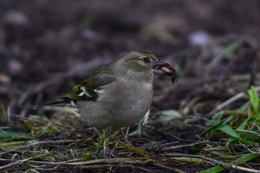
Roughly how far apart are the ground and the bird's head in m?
0.60

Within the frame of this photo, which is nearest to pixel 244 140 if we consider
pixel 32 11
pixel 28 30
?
pixel 28 30

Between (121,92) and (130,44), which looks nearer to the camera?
(121,92)

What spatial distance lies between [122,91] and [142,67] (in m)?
0.36

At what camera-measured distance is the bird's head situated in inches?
203

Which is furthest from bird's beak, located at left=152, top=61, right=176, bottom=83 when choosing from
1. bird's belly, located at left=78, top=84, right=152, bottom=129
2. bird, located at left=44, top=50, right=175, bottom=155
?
bird's belly, located at left=78, top=84, right=152, bottom=129

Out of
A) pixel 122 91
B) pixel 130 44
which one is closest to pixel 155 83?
pixel 130 44

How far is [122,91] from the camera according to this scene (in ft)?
16.4

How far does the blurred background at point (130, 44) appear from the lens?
740cm

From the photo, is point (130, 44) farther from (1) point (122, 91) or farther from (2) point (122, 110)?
(2) point (122, 110)

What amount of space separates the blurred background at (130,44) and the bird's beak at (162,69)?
4.12 ft

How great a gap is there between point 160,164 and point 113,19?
22.7ft

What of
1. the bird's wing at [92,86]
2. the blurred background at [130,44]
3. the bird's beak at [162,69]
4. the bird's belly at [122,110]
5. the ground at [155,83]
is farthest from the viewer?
the blurred background at [130,44]

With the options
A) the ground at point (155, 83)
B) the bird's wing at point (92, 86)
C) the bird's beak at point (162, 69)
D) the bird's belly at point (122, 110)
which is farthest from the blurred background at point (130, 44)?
the bird's belly at point (122, 110)

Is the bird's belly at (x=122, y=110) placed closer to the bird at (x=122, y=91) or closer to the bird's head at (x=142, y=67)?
the bird at (x=122, y=91)
